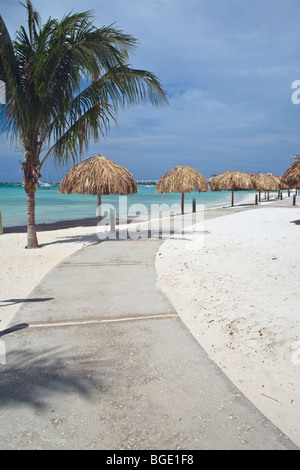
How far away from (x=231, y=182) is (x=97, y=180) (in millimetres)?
13697

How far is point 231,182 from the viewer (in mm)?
22844

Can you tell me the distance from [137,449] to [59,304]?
2499 millimetres

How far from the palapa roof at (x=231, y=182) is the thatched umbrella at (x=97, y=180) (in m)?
12.1

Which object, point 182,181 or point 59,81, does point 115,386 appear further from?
point 182,181

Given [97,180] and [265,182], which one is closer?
[97,180]

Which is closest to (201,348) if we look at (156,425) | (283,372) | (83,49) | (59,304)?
(283,372)

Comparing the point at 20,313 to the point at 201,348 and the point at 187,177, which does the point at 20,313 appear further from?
the point at 187,177

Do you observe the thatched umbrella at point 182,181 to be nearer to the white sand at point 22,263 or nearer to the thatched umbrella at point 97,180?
the thatched umbrella at point 97,180

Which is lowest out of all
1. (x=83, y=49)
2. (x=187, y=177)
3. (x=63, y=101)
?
(x=187, y=177)

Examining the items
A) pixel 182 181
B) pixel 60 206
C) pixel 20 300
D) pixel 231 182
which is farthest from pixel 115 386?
pixel 60 206

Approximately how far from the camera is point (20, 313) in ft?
12.2

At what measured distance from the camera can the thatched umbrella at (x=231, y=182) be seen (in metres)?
22.8

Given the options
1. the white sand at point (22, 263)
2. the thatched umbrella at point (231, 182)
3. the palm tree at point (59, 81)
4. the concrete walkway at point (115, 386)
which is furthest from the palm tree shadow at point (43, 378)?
the thatched umbrella at point (231, 182)

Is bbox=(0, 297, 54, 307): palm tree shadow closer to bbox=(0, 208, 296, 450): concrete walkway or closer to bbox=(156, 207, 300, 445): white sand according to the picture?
bbox=(0, 208, 296, 450): concrete walkway
